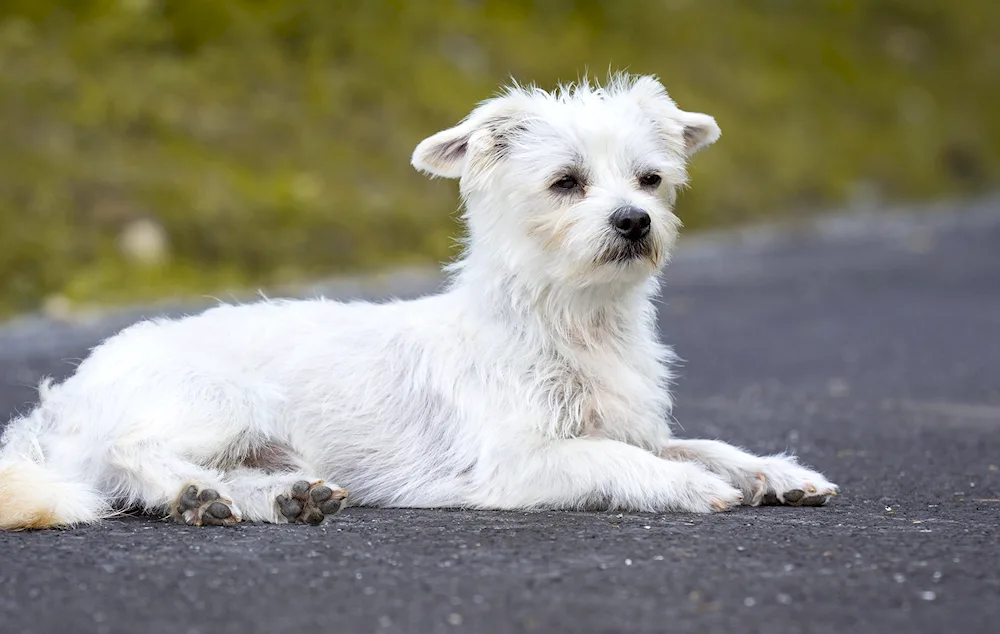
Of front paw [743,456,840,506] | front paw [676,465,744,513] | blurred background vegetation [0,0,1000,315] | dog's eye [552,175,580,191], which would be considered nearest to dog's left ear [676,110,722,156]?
dog's eye [552,175,580,191]

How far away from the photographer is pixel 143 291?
1502cm

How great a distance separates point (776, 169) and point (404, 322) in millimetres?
20295

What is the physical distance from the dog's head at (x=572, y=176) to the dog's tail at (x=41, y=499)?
83.2 inches

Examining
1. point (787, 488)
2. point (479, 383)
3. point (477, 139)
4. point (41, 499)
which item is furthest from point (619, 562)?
point (477, 139)

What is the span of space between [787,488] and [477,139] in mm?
2128

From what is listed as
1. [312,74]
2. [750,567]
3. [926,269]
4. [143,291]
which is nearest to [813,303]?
[926,269]

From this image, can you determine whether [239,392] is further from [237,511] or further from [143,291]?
[143,291]

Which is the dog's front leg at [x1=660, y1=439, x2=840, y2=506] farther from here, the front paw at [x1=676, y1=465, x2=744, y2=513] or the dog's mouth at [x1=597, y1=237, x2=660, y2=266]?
the dog's mouth at [x1=597, y1=237, x2=660, y2=266]

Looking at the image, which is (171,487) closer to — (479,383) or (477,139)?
(479,383)

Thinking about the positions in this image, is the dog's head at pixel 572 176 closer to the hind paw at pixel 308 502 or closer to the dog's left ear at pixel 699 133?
the dog's left ear at pixel 699 133

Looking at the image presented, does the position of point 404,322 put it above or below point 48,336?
below

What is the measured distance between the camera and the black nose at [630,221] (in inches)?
244

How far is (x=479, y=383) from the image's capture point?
21.0 feet

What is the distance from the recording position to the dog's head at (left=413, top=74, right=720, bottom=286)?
6262mm
